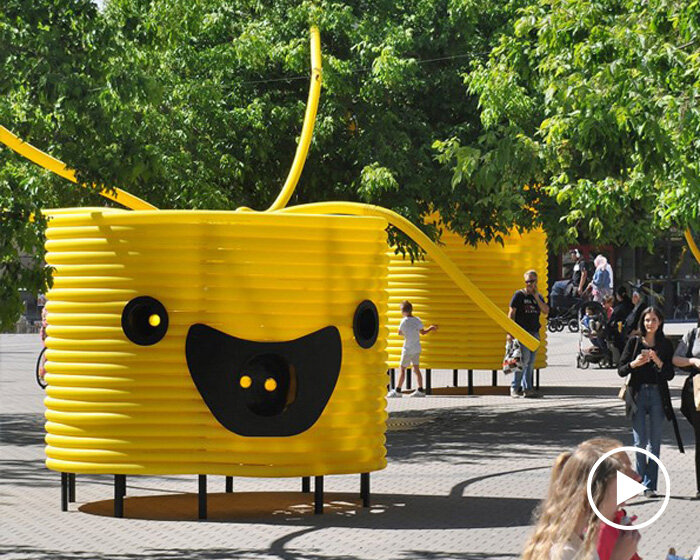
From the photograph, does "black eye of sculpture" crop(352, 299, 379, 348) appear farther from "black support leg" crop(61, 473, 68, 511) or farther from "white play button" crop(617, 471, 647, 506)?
"white play button" crop(617, 471, 647, 506)

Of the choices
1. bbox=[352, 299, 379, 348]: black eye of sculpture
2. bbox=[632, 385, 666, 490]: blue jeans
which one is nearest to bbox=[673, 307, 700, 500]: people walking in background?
bbox=[632, 385, 666, 490]: blue jeans

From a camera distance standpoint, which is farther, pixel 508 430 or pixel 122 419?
pixel 508 430

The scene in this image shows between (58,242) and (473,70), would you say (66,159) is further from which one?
(473,70)

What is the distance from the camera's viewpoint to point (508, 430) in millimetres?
19328

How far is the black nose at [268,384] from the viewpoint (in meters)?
12.4

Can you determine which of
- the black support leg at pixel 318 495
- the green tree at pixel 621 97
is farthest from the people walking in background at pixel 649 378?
the black support leg at pixel 318 495

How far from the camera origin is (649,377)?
1311 centimetres

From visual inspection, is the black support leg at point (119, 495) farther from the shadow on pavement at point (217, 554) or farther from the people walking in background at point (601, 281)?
the people walking in background at point (601, 281)

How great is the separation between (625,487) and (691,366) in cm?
896

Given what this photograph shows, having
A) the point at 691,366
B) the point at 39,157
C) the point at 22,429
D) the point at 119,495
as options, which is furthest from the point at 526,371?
the point at 119,495

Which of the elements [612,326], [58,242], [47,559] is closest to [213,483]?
[58,242]

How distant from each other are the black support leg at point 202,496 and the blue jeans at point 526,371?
39.9 feet

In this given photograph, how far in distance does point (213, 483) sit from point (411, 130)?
21.4ft

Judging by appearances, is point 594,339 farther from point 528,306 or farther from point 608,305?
point 528,306
